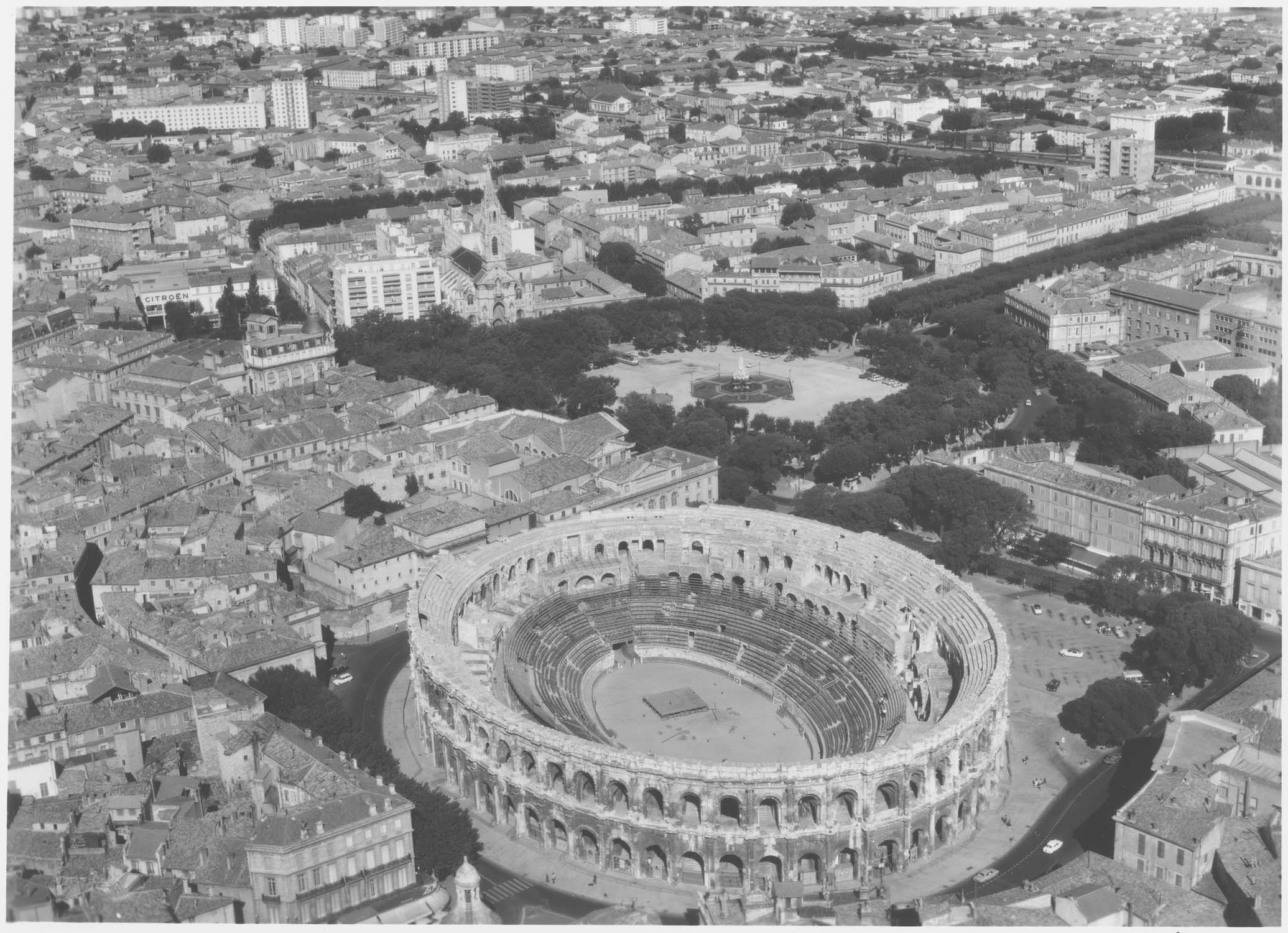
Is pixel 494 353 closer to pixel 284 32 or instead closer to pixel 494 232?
pixel 494 232

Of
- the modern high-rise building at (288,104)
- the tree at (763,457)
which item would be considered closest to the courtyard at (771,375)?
the tree at (763,457)

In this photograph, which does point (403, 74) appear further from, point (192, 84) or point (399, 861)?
point (399, 861)

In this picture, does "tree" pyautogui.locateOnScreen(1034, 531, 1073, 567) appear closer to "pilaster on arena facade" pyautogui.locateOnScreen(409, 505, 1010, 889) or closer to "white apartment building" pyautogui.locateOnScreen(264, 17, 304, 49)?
"pilaster on arena facade" pyautogui.locateOnScreen(409, 505, 1010, 889)

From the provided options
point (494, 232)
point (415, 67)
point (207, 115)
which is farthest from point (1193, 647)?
point (415, 67)

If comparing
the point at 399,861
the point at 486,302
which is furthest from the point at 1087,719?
the point at 486,302

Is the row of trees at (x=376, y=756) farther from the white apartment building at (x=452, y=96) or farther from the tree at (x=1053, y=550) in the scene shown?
the white apartment building at (x=452, y=96)
